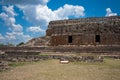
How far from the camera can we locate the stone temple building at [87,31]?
75.5 ft

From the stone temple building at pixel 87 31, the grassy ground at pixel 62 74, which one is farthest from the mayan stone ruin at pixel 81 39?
the grassy ground at pixel 62 74

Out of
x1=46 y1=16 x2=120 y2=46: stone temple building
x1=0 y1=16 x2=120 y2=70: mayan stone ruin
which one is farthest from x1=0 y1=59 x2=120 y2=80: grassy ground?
x1=46 y1=16 x2=120 y2=46: stone temple building

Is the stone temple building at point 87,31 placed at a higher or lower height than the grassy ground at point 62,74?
higher

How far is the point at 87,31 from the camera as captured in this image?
24219 mm

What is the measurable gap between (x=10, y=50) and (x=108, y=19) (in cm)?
1421

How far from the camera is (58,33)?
85.9 ft

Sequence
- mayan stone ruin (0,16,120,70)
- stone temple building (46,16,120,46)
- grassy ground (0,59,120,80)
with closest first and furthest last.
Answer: grassy ground (0,59,120,80)
mayan stone ruin (0,16,120,70)
stone temple building (46,16,120,46)

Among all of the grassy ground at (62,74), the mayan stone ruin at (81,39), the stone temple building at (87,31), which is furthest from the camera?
the stone temple building at (87,31)

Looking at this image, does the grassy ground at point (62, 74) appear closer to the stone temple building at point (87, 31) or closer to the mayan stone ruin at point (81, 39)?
the mayan stone ruin at point (81, 39)

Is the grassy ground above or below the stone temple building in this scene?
below

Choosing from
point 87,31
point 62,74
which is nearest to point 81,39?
point 87,31

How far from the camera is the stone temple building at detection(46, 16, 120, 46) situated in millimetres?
23016

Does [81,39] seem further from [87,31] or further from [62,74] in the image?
[62,74]

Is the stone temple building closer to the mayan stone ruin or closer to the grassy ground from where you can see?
the mayan stone ruin
